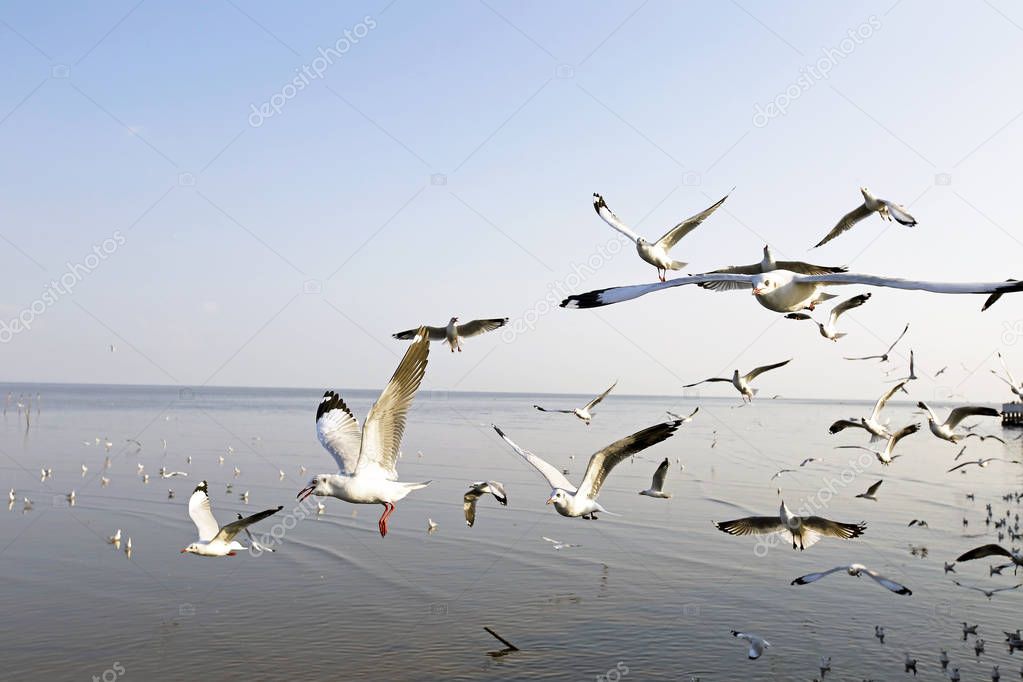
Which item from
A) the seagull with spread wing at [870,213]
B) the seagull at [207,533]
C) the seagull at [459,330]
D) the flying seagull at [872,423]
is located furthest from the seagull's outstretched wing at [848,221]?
the seagull at [207,533]

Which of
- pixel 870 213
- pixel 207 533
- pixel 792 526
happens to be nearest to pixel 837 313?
pixel 870 213

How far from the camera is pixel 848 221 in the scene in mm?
15273

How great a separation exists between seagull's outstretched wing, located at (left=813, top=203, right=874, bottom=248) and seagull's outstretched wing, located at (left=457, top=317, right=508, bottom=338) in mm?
6393

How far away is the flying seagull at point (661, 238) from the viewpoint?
47.2 ft

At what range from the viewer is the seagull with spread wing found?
43.8 feet

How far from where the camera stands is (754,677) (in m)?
17.5

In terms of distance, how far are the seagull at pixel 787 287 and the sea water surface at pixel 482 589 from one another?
994 cm

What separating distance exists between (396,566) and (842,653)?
13.1 meters

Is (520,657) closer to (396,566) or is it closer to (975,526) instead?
(396,566)

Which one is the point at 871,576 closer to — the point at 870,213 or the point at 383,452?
the point at 870,213

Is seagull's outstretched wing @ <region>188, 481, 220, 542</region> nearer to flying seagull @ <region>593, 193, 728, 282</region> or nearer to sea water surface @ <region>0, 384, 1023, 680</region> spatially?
sea water surface @ <region>0, 384, 1023, 680</region>

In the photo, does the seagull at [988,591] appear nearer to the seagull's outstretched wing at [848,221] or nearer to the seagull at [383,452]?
the seagull's outstretched wing at [848,221]

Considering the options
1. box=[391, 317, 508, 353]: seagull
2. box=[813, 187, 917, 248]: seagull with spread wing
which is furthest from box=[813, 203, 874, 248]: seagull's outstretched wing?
box=[391, 317, 508, 353]: seagull

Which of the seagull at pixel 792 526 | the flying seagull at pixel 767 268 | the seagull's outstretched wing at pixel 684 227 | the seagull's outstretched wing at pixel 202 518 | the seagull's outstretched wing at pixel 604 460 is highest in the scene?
the seagull's outstretched wing at pixel 684 227
